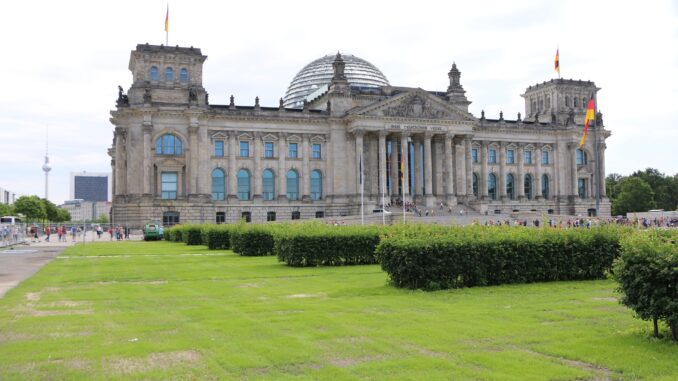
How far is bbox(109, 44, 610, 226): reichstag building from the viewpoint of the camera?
82812 mm

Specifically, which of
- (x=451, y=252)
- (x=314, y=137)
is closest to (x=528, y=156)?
(x=314, y=137)

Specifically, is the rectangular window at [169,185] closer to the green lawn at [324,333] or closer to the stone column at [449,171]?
the stone column at [449,171]

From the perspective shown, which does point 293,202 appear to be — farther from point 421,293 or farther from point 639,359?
point 639,359

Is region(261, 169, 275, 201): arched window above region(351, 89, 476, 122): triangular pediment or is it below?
below

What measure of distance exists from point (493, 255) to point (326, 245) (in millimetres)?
10929

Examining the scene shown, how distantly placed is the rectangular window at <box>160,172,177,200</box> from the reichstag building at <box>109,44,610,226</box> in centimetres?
18

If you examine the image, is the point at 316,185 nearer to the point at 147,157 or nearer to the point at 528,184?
the point at 147,157

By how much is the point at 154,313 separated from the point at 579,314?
11183 mm

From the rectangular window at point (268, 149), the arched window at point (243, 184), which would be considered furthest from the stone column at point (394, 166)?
the arched window at point (243, 184)

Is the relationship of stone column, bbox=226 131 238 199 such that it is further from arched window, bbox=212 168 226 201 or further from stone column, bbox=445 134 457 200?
stone column, bbox=445 134 457 200

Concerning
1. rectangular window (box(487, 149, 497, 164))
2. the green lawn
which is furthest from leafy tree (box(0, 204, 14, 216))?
the green lawn

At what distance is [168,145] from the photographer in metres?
83.4

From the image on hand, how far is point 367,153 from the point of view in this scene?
9038 cm

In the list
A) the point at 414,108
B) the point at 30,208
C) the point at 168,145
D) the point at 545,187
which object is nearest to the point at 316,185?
the point at 414,108
